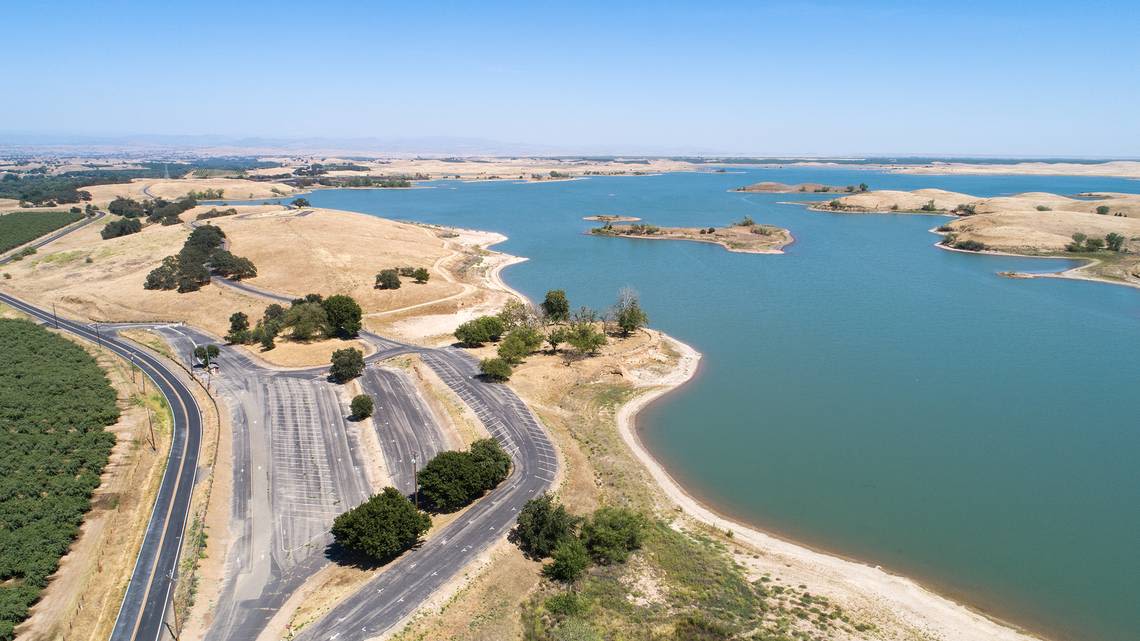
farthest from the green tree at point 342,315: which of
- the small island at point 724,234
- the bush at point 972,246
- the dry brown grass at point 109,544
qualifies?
the bush at point 972,246

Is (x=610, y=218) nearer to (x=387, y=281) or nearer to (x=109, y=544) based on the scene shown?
(x=387, y=281)

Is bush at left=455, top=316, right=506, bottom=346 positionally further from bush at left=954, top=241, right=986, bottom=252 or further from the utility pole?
bush at left=954, top=241, right=986, bottom=252

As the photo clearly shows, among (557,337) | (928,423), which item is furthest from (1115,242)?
(557,337)

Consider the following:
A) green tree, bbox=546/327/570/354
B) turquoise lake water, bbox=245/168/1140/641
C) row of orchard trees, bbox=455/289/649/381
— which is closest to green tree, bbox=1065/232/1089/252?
turquoise lake water, bbox=245/168/1140/641

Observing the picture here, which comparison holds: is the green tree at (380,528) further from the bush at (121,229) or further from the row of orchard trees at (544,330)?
the bush at (121,229)

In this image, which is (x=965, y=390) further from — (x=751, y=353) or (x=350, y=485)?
(x=350, y=485)

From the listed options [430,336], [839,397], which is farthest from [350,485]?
[839,397]
